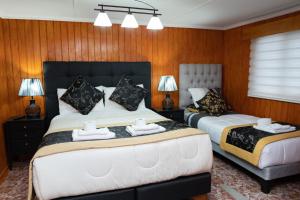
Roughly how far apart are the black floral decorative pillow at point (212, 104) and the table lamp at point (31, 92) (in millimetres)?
2760

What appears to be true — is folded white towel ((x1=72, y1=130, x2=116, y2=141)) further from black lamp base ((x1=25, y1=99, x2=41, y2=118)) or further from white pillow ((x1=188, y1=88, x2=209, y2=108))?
white pillow ((x1=188, y1=88, x2=209, y2=108))

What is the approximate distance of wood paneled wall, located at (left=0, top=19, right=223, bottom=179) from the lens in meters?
3.47

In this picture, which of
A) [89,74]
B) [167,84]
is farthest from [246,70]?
[89,74]

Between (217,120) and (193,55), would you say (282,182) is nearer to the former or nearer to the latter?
(217,120)

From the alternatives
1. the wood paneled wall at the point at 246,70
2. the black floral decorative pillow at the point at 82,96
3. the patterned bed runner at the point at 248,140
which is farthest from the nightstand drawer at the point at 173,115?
the wood paneled wall at the point at 246,70

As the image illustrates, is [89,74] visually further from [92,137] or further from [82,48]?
[92,137]

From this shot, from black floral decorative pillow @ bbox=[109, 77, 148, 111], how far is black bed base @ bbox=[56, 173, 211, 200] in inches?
67.6

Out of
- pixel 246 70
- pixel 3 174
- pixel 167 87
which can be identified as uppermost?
pixel 246 70

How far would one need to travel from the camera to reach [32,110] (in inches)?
133

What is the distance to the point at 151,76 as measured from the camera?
4215 mm

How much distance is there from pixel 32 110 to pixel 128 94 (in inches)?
60.0

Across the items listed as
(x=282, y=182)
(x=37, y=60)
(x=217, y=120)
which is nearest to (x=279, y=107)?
(x=217, y=120)

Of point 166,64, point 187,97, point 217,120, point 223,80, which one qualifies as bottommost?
point 217,120

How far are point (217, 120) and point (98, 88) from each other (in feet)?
6.79
